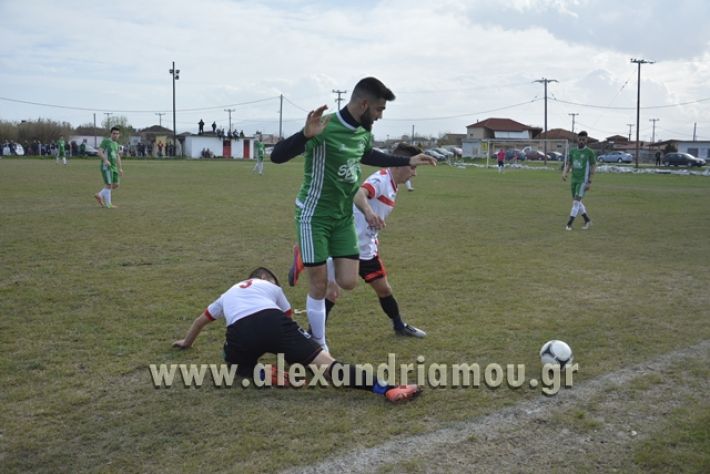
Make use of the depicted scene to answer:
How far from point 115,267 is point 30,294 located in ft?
5.64

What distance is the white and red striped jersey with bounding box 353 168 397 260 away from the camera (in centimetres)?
614

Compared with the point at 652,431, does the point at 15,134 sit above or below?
above

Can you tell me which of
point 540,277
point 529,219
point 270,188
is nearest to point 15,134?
point 270,188

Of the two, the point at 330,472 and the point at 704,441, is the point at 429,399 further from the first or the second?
the point at 704,441

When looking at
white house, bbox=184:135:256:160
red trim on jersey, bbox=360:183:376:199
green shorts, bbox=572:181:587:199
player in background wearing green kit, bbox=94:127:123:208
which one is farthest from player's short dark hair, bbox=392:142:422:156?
white house, bbox=184:135:256:160

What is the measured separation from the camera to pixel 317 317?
17.5ft

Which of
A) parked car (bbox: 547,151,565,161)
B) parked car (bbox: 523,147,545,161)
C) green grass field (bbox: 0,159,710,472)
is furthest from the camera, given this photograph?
parked car (bbox: 547,151,565,161)

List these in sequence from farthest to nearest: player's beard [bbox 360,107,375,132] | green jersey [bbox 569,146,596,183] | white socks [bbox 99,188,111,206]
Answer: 1. white socks [bbox 99,188,111,206]
2. green jersey [bbox 569,146,596,183]
3. player's beard [bbox 360,107,375,132]

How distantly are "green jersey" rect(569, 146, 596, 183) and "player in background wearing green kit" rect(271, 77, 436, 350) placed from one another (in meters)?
10.8

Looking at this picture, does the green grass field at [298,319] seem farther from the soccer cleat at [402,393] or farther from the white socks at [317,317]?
the white socks at [317,317]

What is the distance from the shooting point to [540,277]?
8977 millimetres

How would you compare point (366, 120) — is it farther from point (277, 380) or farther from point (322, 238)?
point (277, 380)

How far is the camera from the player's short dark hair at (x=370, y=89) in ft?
15.8

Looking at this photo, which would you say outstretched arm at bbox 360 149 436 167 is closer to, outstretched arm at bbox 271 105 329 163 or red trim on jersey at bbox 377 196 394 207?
red trim on jersey at bbox 377 196 394 207
